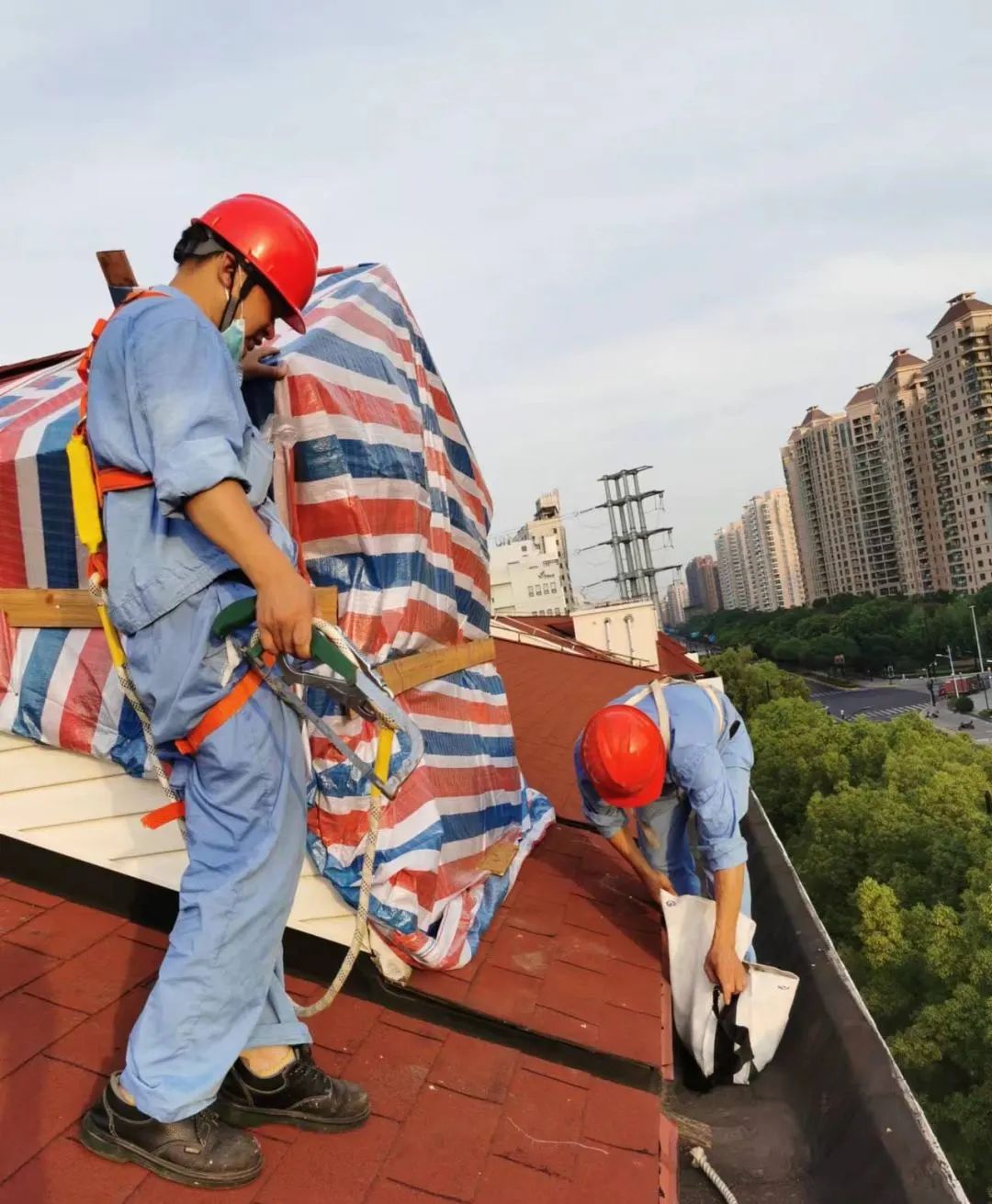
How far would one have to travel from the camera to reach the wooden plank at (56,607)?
2488mm

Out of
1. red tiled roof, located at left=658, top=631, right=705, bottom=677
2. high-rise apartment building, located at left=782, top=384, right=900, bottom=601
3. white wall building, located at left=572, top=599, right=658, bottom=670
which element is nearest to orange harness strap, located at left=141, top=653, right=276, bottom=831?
red tiled roof, located at left=658, top=631, right=705, bottom=677

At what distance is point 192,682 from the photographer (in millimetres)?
1705

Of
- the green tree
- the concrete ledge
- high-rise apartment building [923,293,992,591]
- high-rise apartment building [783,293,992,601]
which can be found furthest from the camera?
high-rise apartment building [783,293,992,601]

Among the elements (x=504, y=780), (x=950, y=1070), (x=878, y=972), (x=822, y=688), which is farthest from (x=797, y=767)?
(x=822, y=688)

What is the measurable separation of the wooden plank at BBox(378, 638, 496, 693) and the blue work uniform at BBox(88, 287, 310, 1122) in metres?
0.92

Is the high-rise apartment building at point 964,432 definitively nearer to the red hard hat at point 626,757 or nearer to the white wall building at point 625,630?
the white wall building at point 625,630

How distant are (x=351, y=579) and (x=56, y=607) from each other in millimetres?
811

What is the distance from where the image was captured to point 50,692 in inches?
99.9

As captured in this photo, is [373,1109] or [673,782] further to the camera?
[673,782]

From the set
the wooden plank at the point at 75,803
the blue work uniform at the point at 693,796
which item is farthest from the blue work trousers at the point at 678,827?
the wooden plank at the point at 75,803

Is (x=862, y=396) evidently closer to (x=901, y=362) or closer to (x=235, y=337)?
(x=901, y=362)

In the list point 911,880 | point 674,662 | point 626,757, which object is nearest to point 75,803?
point 626,757

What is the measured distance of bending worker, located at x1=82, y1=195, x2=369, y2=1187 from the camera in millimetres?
1629

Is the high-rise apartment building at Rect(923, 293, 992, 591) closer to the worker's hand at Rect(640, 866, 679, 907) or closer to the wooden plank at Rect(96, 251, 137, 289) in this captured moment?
the worker's hand at Rect(640, 866, 679, 907)
